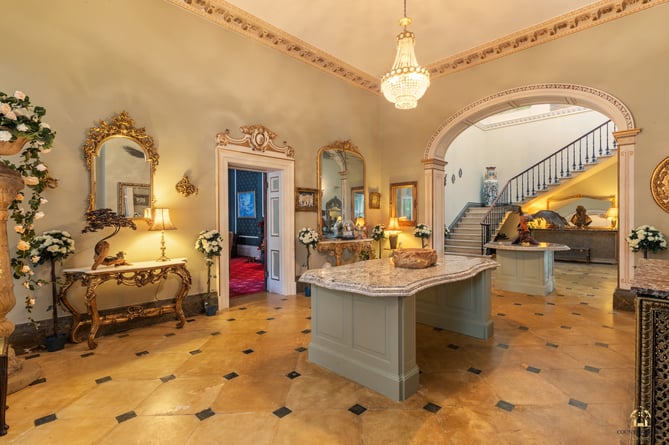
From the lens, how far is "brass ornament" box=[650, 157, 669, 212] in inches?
195

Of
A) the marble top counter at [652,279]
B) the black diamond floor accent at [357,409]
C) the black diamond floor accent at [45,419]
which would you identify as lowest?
the black diamond floor accent at [357,409]

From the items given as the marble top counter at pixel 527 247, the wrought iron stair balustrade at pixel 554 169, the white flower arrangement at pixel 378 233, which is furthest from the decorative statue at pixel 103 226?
the wrought iron stair balustrade at pixel 554 169

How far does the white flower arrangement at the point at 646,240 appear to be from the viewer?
4.81 metres

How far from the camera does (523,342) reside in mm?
3910

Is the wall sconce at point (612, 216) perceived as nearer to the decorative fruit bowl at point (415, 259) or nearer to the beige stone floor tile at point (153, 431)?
the decorative fruit bowl at point (415, 259)

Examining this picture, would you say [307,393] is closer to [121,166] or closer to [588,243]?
[121,166]

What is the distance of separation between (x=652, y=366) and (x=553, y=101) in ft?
19.5

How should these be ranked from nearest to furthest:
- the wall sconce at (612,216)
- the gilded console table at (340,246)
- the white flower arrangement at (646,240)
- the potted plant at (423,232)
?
the white flower arrangement at (646,240) < the gilded console table at (340,246) < the potted plant at (423,232) < the wall sconce at (612,216)

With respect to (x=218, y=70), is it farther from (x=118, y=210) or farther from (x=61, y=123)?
(x=118, y=210)

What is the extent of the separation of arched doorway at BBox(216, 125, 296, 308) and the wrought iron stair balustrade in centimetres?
685

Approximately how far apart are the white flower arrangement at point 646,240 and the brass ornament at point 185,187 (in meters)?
6.77

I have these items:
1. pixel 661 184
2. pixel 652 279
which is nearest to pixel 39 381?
pixel 652 279

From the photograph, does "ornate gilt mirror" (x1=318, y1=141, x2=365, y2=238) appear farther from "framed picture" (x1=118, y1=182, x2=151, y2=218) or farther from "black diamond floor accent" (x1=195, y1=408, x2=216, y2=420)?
"black diamond floor accent" (x1=195, y1=408, x2=216, y2=420)

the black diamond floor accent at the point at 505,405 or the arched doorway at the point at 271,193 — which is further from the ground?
the arched doorway at the point at 271,193
